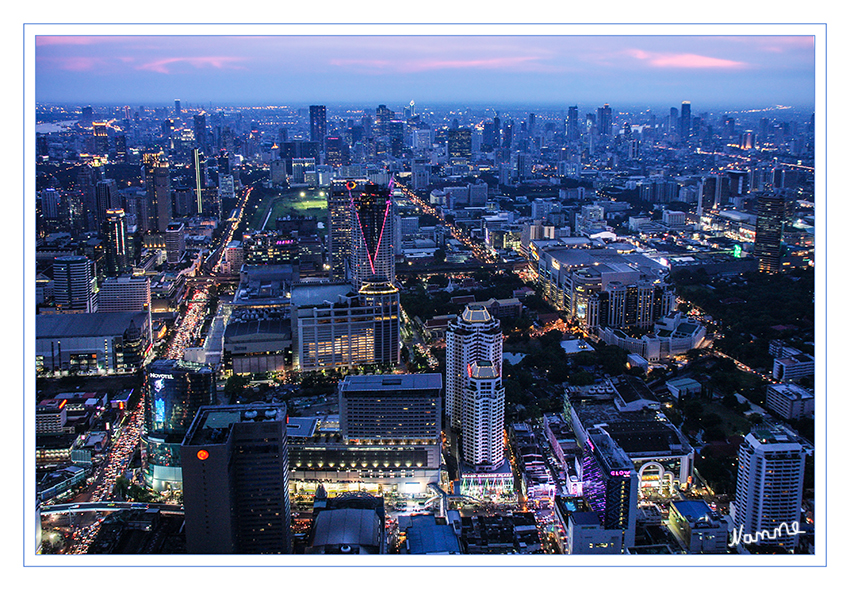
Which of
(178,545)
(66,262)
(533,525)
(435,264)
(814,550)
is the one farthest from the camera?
(435,264)

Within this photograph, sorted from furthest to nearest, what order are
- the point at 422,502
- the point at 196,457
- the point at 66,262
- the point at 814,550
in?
the point at 66,262 → the point at 422,502 → the point at 196,457 → the point at 814,550

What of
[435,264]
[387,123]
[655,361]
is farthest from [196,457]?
[387,123]

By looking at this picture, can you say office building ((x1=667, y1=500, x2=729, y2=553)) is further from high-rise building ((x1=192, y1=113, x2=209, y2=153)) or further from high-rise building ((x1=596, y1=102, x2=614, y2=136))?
high-rise building ((x1=192, y1=113, x2=209, y2=153))

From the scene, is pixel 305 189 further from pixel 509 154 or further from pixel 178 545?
pixel 178 545

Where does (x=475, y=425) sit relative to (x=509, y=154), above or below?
below

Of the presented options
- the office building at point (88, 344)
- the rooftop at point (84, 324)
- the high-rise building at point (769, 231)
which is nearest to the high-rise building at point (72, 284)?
the rooftop at point (84, 324)
